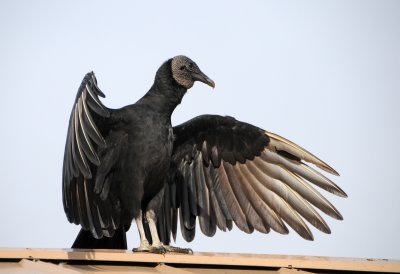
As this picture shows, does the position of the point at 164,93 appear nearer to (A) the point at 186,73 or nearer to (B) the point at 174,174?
(A) the point at 186,73

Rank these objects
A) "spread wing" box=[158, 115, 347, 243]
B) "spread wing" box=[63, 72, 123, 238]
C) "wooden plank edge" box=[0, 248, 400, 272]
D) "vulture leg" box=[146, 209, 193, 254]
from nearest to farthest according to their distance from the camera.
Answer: "wooden plank edge" box=[0, 248, 400, 272] < "spread wing" box=[63, 72, 123, 238] < "vulture leg" box=[146, 209, 193, 254] < "spread wing" box=[158, 115, 347, 243]

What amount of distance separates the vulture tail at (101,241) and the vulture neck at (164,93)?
3.26 feet

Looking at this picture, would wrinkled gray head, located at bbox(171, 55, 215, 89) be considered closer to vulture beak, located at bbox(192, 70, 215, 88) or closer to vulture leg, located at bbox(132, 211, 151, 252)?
vulture beak, located at bbox(192, 70, 215, 88)

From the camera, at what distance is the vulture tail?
6.31m

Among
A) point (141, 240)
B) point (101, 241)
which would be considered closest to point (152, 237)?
point (141, 240)

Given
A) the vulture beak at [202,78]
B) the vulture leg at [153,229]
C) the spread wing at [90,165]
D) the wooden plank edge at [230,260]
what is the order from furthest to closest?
1. the vulture beak at [202,78]
2. the vulture leg at [153,229]
3. the spread wing at [90,165]
4. the wooden plank edge at [230,260]

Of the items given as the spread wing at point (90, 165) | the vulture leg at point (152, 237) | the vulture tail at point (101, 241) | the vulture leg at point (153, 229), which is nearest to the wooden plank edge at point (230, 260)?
the spread wing at point (90, 165)

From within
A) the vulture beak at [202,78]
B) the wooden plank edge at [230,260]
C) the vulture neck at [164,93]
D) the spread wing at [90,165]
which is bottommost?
the wooden plank edge at [230,260]

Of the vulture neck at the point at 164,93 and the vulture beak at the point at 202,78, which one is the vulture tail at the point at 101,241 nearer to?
the vulture neck at the point at 164,93

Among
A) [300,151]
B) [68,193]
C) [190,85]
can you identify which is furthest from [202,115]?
[68,193]

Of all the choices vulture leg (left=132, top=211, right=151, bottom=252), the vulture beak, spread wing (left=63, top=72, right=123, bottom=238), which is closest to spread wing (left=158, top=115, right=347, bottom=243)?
the vulture beak

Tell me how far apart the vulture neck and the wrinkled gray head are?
→ 0.13 ft

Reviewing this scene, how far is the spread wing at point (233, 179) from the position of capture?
21.6ft

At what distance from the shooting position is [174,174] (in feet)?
22.5
